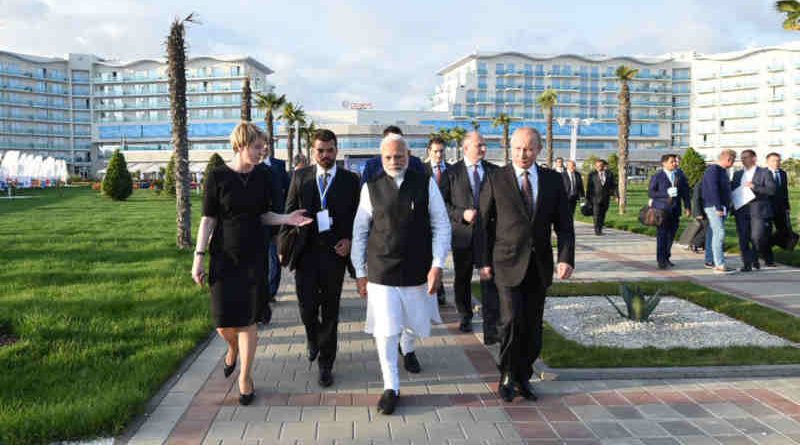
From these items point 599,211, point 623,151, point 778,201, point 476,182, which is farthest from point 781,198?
point 623,151

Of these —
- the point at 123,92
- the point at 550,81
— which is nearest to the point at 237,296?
the point at 550,81

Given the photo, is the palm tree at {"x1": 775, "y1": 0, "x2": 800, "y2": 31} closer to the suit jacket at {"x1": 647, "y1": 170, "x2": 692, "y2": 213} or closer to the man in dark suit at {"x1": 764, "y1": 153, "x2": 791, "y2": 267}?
the man in dark suit at {"x1": 764, "y1": 153, "x2": 791, "y2": 267}

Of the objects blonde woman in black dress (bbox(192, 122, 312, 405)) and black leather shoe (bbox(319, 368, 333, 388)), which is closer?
blonde woman in black dress (bbox(192, 122, 312, 405))

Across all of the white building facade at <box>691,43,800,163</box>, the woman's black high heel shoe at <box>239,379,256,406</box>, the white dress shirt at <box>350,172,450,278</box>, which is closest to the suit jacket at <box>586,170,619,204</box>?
the white dress shirt at <box>350,172,450,278</box>

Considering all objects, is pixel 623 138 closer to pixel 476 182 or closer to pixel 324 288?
pixel 476 182

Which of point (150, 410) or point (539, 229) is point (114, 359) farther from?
point (539, 229)

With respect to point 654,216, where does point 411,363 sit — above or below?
below

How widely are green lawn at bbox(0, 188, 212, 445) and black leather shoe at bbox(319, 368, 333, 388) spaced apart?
1202 millimetres

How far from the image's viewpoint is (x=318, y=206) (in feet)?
17.0

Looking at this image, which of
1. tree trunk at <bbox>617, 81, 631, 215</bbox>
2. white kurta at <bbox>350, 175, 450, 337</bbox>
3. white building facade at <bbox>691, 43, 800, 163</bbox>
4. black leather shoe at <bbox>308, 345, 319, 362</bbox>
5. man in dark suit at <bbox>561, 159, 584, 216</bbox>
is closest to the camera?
white kurta at <bbox>350, 175, 450, 337</bbox>

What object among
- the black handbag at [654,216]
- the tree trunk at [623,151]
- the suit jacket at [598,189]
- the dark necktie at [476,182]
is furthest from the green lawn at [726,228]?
the dark necktie at [476,182]

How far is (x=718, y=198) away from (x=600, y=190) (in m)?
6.71

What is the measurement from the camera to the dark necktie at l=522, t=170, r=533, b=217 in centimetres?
466

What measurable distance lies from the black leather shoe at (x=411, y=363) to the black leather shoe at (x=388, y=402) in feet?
2.85
